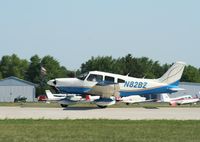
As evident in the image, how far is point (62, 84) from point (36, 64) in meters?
104

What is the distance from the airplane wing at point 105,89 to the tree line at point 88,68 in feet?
252

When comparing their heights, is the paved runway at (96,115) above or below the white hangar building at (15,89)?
below

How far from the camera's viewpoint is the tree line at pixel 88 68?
405 feet

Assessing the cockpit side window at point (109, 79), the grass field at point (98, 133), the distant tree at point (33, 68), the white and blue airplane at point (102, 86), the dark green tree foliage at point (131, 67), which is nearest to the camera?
the grass field at point (98, 133)

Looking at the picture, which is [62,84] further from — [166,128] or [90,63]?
[90,63]

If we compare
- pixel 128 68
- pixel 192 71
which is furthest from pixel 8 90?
pixel 192 71

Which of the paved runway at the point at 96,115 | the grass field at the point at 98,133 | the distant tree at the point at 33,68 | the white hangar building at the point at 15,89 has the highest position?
the distant tree at the point at 33,68

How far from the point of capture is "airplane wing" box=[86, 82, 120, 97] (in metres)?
37.1

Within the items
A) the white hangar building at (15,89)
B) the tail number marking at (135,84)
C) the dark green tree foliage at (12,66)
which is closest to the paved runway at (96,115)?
the tail number marking at (135,84)

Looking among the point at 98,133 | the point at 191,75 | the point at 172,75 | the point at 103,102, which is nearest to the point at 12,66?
the point at 191,75

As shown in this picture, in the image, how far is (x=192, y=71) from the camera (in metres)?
143

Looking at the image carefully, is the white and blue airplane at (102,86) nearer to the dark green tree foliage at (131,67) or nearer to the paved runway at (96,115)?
the paved runway at (96,115)

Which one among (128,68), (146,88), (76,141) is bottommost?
(76,141)

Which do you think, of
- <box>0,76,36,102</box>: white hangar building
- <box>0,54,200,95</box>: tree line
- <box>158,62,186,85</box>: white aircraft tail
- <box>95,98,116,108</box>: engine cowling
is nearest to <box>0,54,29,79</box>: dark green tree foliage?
<box>0,54,200,95</box>: tree line
